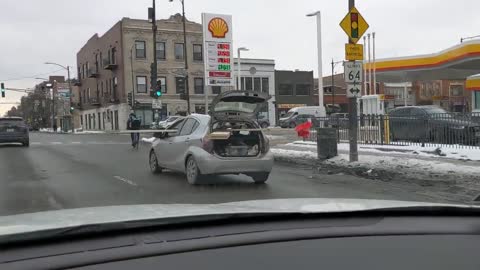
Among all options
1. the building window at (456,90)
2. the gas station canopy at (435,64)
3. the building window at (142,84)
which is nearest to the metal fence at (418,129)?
the gas station canopy at (435,64)

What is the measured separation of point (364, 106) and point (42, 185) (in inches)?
965

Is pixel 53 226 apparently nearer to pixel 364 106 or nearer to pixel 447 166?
pixel 447 166

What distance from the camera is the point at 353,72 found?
559 inches

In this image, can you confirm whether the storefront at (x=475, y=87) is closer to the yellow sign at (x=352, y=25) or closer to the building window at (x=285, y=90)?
the yellow sign at (x=352, y=25)

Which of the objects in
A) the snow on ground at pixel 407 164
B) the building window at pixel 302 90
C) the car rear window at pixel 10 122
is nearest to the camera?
the snow on ground at pixel 407 164

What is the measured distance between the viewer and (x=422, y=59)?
1436 inches

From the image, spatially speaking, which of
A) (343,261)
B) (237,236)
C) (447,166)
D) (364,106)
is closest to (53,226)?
(237,236)

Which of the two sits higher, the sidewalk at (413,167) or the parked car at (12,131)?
the parked car at (12,131)

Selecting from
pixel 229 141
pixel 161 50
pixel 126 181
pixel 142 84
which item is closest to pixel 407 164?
pixel 229 141

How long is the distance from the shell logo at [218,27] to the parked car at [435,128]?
976cm

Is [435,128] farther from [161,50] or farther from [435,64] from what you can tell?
[161,50]

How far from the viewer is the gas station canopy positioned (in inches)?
1195

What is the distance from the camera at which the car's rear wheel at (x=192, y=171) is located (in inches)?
416

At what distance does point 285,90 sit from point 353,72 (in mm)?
55290
